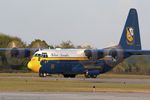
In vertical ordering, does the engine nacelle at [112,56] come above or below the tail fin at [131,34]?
below

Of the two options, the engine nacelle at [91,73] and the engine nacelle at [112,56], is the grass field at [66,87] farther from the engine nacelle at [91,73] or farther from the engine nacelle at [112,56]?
the engine nacelle at [112,56]

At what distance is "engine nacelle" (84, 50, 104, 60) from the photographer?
69625mm

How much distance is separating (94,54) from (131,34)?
341 inches

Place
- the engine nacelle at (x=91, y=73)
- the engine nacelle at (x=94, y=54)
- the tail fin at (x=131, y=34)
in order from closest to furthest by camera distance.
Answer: the engine nacelle at (x=94, y=54) → the engine nacelle at (x=91, y=73) → the tail fin at (x=131, y=34)

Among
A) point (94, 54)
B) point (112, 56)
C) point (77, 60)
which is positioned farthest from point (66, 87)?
point (112, 56)

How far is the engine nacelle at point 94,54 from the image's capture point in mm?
69625

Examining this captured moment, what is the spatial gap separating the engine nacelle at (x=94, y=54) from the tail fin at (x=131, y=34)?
527 cm

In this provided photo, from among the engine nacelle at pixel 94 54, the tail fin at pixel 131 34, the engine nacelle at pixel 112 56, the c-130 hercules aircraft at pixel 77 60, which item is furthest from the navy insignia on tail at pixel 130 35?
the engine nacelle at pixel 94 54

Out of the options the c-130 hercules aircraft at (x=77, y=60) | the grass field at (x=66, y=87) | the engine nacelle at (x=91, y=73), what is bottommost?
the grass field at (x=66, y=87)

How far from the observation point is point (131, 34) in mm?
76938

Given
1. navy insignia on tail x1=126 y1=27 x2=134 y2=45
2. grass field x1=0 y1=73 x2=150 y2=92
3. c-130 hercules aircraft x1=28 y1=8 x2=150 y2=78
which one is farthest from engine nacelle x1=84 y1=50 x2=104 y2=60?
grass field x1=0 y1=73 x2=150 y2=92

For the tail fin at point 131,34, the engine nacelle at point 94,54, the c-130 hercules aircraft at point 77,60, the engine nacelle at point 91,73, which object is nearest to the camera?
the c-130 hercules aircraft at point 77,60

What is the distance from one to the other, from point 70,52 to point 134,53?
837cm

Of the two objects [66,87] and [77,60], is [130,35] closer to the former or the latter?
[77,60]
